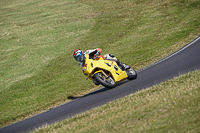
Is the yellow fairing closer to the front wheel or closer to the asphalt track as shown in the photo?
the front wheel

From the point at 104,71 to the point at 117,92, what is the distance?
1.26 m

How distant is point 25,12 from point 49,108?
34.0 m

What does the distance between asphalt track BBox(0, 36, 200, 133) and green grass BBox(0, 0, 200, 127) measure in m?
1.74

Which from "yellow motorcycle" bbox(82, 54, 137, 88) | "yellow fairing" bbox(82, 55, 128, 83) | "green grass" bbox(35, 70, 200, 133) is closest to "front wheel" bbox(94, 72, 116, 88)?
"yellow motorcycle" bbox(82, 54, 137, 88)

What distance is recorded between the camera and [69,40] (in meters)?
28.1

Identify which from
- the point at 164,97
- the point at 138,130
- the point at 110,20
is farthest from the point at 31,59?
the point at 138,130

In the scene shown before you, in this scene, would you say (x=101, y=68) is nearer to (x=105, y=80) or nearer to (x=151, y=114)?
(x=105, y=80)

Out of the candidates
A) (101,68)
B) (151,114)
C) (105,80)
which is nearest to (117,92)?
(105,80)

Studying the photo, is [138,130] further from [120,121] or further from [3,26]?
[3,26]

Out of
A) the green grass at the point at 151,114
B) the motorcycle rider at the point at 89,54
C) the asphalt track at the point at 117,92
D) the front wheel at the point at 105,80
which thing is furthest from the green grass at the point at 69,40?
the green grass at the point at 151,114

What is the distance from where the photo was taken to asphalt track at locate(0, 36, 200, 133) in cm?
1023

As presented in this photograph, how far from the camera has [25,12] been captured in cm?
4391

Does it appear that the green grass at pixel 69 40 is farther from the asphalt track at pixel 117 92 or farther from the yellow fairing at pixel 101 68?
the yellow fairing at pixel 101 68

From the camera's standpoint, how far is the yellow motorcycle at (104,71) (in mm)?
11172
